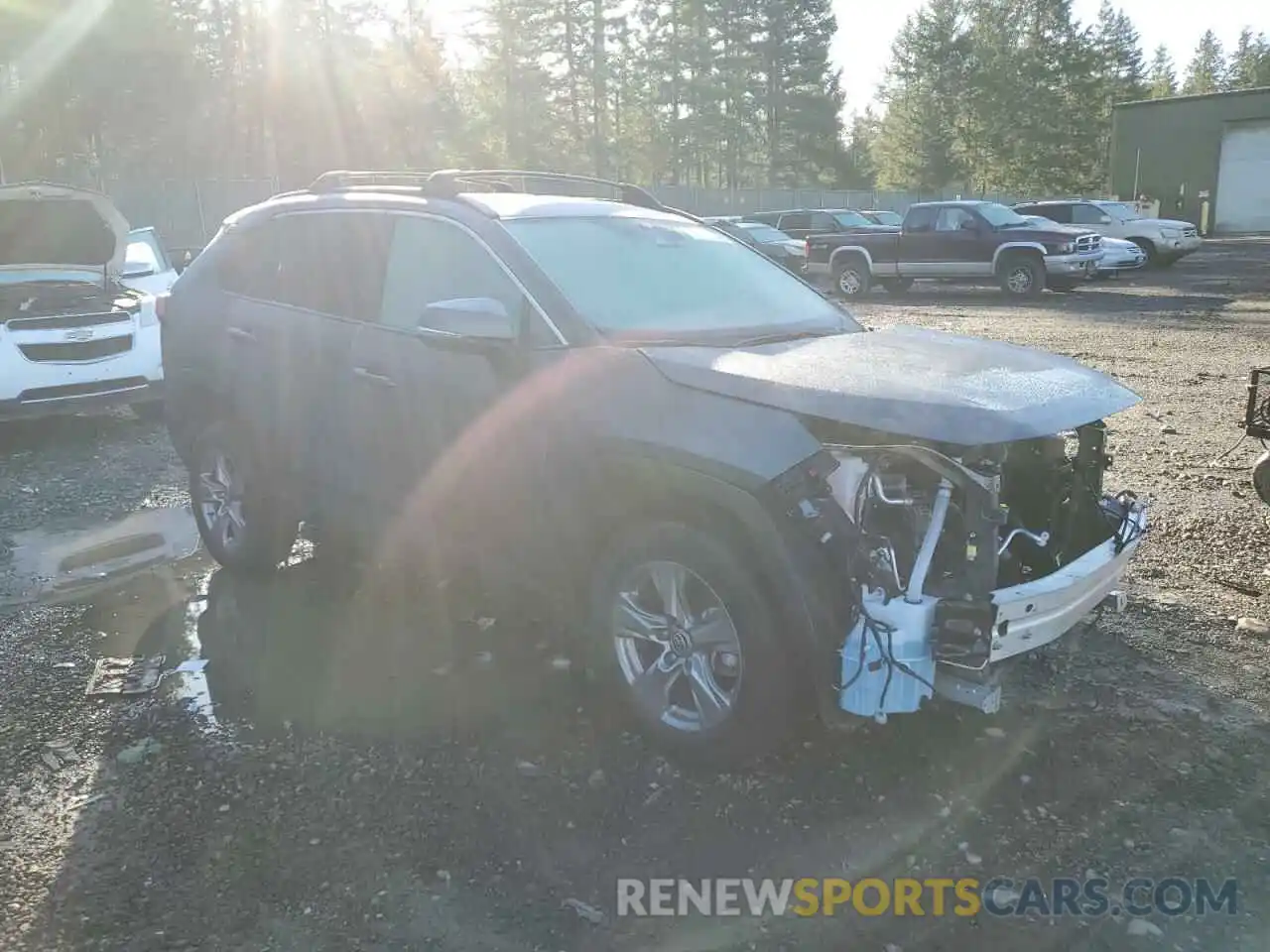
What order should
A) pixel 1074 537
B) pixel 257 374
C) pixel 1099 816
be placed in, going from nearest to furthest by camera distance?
pixel 1099 816 → pixel 1074 537 → pixel 257 374

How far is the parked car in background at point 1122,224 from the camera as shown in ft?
84.3

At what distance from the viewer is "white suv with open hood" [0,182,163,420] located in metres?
8.52

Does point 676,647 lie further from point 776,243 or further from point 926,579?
point 776,243

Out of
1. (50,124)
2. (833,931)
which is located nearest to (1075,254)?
(833,931)

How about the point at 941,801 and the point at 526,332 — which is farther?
the point at 526,332

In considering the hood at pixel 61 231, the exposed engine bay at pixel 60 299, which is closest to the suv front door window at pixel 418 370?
the exposed engine bay at pixel 60 299

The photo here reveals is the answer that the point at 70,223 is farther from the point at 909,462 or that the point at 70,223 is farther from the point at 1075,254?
the point at 1075,254

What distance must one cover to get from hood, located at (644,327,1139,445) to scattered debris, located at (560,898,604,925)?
158 cm

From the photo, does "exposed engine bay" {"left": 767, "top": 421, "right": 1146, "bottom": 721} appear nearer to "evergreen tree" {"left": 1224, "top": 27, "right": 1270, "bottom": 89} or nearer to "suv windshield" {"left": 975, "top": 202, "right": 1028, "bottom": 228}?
"suv windshield" {"left": 975, "top": 202, "right": 1028, "bottom": 228}

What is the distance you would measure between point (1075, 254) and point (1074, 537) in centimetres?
1886

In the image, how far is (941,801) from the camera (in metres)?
3.54

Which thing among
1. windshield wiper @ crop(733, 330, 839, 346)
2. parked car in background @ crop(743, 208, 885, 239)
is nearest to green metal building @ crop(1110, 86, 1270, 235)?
parked car in background @ crop(743, 208, 885, 239)

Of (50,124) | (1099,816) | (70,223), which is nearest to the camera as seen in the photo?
(1099,816)

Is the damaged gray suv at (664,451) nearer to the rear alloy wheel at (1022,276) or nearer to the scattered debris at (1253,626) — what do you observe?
the scattered debris at (1253,626)
